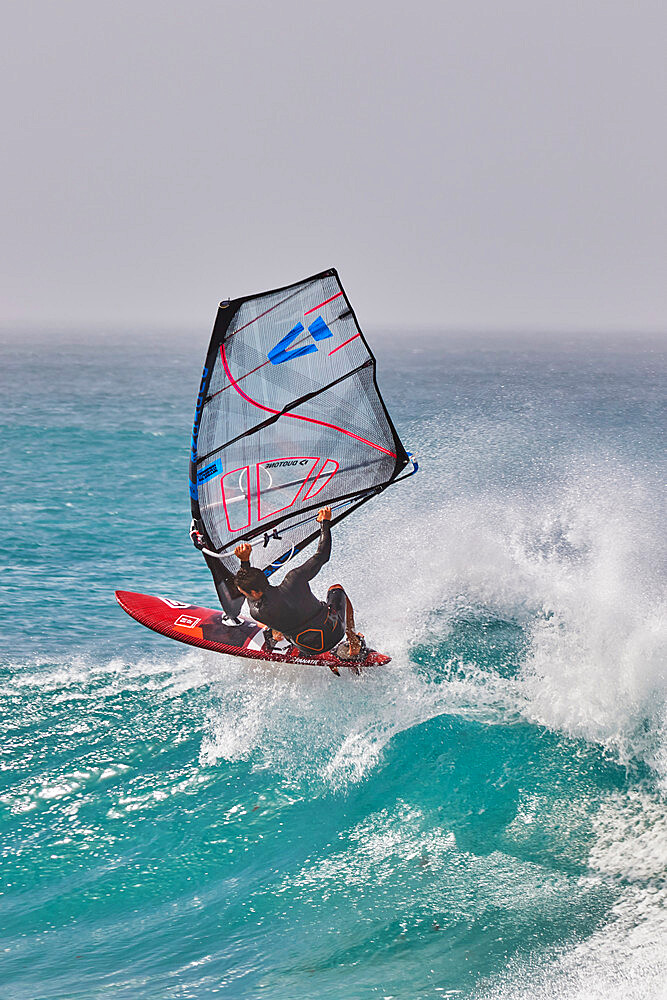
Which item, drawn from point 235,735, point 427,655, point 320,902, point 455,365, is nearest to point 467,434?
point 427,655

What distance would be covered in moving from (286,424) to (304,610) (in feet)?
7.51

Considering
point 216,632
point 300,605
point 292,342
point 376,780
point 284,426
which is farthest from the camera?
point 284,426

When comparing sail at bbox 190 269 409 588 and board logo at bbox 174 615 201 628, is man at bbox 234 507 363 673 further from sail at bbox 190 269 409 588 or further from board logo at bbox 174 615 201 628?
board logo at bbox 174 615 201 628

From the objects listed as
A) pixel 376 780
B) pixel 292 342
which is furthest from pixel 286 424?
pixel 376 780

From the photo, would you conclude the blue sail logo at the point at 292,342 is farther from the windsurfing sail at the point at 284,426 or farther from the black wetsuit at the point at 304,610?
the black wetsuit at the point at 304,610

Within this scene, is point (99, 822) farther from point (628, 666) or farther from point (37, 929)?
point (628, 666)

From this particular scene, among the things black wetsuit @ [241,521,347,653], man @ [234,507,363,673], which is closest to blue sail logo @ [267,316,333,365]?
man @ [234,507,363,673]

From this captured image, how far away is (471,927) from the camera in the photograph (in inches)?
287

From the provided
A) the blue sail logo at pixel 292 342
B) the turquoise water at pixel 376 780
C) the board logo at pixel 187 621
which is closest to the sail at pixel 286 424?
the blue sail logo at pixel 292 342

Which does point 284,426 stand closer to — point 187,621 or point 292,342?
point 292,342

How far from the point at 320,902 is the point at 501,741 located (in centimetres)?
284

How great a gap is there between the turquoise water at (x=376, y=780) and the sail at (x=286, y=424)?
1.78 metres

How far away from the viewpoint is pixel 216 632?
409 inches

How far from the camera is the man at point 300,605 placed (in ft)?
30.7
